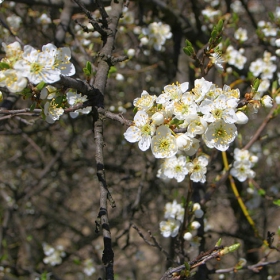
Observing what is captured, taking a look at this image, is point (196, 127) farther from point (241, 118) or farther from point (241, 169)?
point (241, 169)

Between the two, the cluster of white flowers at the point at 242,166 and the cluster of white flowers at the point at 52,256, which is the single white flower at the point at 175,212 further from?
Result: the cluster of white flowers at the point at 52,256

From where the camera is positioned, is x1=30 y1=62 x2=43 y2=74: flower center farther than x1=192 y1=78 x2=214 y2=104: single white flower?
No

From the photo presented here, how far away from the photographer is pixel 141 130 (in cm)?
158

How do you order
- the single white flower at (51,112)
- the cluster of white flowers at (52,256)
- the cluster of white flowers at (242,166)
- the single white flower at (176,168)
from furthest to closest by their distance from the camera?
1. the cluster of white flowers at (52,256)
2. the cluster of white flowers at (242,166)
3. the single white flower at (176,168)
4. the single white flower at (51,112)

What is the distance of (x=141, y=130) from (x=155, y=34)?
1.78 metres

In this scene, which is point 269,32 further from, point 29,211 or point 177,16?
point 29,211

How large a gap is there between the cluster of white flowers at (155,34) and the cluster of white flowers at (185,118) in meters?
1.59

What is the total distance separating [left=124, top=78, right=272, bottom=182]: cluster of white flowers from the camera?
1.50 m

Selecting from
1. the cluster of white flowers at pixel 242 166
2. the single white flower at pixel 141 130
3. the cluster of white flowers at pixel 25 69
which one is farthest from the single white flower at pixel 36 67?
the cluster of white flowers at pixel 242 166

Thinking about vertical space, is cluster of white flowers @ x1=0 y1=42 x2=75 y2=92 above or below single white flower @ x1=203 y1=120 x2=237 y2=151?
above

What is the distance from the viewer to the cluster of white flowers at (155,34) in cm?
311

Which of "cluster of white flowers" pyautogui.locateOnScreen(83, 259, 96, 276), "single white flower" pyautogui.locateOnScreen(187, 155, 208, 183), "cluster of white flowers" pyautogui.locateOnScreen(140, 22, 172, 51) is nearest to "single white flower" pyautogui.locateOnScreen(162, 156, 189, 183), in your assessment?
"single white flower" pyautogui.locateOnScreen(187, 155, 208, 183)

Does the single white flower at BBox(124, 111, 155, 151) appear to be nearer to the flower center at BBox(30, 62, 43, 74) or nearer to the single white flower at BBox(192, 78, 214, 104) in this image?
the single white flower at BBox(192, 78, 214, 104)

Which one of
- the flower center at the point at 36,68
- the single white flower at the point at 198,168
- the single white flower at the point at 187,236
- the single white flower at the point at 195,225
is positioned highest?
the flower center at the point at 36,68
